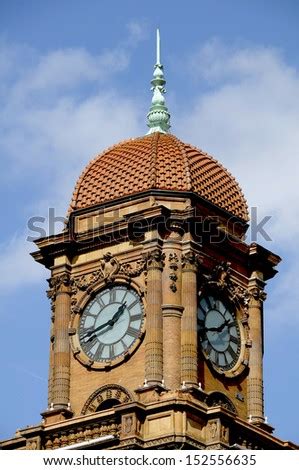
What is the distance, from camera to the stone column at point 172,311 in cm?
9594

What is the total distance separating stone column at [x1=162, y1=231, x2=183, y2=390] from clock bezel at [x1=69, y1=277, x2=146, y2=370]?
42.6 inches

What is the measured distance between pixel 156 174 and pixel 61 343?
758cm

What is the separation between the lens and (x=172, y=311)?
97.1 m

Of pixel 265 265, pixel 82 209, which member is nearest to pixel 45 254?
pixel 82 209

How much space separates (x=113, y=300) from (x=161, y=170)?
18.3 feet

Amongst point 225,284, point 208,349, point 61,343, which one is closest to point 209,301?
point 225,284

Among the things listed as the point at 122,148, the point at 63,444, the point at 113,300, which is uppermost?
the point at 122,148

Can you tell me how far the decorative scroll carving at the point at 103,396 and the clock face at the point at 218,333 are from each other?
362 cm

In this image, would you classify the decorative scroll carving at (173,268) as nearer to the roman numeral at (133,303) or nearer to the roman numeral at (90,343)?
the roman numeral at (133,303)

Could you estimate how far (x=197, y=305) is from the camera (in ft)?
322

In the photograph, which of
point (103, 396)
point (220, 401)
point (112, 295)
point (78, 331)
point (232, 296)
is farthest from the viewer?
point (232, 296)

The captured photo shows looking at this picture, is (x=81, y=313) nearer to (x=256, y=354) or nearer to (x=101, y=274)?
(x=101, y=274)

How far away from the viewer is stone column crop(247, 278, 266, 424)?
325 feet

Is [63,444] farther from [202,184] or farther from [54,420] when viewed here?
[202,184]
